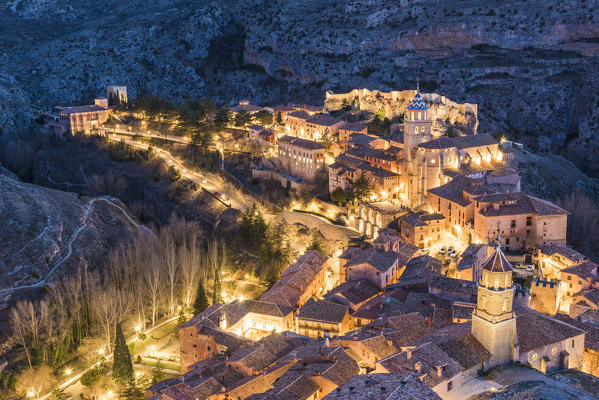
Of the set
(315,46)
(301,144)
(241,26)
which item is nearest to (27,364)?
(301,144)

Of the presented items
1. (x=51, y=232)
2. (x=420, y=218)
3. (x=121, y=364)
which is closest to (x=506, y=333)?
(x=121, y=364)

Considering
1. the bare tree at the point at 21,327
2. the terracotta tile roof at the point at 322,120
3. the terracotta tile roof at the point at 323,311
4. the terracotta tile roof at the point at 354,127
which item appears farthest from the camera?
the terracotta tile roof at the point at 322,120

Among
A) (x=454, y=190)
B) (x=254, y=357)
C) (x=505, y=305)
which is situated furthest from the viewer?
(x=454, y=190)

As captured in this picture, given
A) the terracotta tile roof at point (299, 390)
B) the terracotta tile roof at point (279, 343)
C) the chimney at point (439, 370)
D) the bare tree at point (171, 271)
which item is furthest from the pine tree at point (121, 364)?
the chimney at point (439, 370)

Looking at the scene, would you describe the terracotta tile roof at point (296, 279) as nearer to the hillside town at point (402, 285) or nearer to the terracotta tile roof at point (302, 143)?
the hillside town at point (402, 285)

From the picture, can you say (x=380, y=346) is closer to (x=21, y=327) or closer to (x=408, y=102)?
(x=21, y=327)

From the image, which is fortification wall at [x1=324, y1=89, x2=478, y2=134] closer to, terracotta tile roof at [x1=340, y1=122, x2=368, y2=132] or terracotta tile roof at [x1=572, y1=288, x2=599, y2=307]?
terracotta tile roof at [x1=340, y1=122, x2=368, y2=132]

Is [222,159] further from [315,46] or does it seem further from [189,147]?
[315,46]
